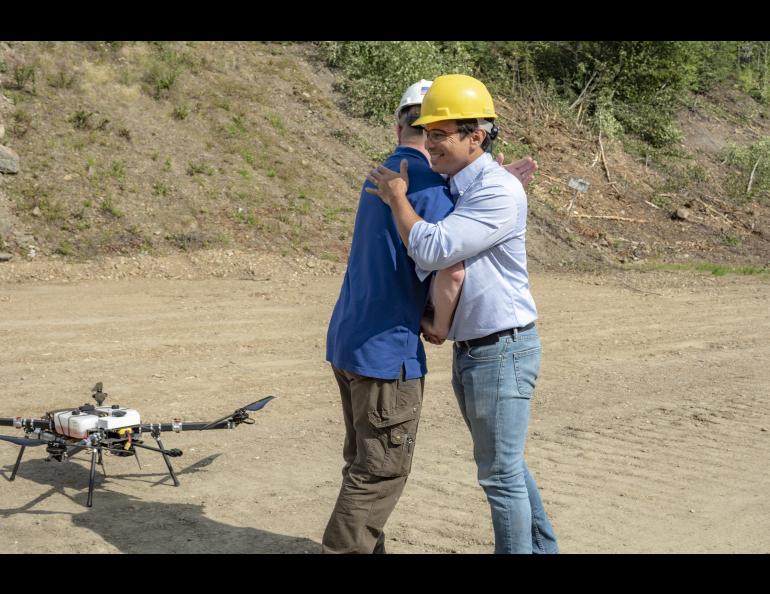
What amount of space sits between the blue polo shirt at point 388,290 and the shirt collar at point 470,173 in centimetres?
7

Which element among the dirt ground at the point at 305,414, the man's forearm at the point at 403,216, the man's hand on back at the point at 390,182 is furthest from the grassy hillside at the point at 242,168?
the man's forearm at the point at 403,216

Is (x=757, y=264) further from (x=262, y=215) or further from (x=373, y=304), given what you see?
(x=373, y=304)

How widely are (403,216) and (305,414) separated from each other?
171 inches

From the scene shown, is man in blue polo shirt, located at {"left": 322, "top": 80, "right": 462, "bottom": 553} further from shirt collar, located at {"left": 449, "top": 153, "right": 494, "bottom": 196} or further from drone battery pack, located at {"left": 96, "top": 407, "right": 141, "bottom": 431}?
drone battery pack, located at {"left": 96, "top": 407, "right": 141, "bottom": 431}

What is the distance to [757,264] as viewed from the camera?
790 inches

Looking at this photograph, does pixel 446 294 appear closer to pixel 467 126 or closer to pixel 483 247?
pixel 483 247

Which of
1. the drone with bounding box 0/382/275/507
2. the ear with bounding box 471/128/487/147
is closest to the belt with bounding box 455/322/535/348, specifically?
the ear with bounding box 471/128/487/147

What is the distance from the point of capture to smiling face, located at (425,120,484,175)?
3.82 m

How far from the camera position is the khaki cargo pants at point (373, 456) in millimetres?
3994

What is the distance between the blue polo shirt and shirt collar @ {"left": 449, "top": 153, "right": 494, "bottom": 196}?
0.22 feet

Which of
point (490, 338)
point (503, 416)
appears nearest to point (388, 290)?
point (490, 338)

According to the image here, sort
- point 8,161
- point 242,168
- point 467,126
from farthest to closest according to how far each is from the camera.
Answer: point 242,168 < point 8,161 < point 467,126

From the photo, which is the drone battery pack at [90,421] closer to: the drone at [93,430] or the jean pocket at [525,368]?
the drone at [93,430]

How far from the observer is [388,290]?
391 cm
